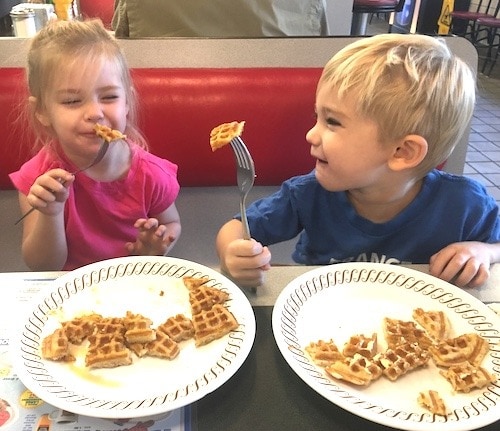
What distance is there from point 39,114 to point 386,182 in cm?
83

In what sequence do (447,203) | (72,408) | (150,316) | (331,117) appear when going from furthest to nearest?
(447,203) → (331,117) → (150,316) → (72,408)

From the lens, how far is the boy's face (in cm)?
104

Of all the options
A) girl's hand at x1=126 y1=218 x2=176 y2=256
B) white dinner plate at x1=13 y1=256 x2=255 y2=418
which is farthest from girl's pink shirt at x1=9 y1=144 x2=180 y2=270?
white dinner plate at x1=13 y1=256 x2=255 y2=418

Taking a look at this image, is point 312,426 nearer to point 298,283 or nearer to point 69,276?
point 298,283

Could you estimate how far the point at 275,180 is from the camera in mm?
1834

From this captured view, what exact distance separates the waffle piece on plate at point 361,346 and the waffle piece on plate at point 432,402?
0.09 metres

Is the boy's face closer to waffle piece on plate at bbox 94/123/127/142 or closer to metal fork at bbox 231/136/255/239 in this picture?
metal fork at bbox 231/136/255/239

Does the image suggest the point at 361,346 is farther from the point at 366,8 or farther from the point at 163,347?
the point at 366,8

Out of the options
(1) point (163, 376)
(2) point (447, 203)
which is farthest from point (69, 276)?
(2) point (447, 203)

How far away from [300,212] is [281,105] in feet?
1.85

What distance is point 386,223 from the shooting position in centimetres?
118

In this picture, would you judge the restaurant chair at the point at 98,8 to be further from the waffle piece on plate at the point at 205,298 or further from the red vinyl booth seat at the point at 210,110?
the waffle piece on plate at the point at 205,298

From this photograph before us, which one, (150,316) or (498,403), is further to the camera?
(150,316)

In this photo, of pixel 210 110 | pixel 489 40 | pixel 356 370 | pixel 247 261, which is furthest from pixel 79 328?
pixel 489 40
